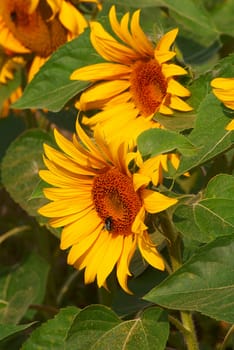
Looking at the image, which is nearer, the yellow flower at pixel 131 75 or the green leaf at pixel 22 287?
the yellow flower at pixel 131 75

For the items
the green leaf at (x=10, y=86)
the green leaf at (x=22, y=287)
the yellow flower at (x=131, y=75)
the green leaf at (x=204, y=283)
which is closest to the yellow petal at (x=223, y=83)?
the yellow flower at (x=131, y=75)

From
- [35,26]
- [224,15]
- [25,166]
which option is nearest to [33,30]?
[35,26]

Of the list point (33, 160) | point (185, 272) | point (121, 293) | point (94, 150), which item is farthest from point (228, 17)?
→ point (185, 272)

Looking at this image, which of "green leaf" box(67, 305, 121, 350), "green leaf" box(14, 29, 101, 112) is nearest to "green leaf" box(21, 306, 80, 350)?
"green leaf" box(67, 305, 121, 350)

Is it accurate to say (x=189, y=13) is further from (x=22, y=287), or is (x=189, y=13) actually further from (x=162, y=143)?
(x=22, y=287)

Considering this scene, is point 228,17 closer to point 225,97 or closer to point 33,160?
point 33,160

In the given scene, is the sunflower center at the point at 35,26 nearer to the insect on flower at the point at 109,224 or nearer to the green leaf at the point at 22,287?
the green leaf at the point at 22,287
